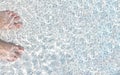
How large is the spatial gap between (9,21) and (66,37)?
30 cm

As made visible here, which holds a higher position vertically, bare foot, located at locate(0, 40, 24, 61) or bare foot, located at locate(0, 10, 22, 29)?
bare foot, located at locate(0, 10, 22, 29)

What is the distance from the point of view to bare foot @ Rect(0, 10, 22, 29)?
6.82 ft

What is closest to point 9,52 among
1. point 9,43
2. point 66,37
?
point 9,43

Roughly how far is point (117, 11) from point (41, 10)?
40cm

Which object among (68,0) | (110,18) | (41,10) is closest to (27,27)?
(41,10)

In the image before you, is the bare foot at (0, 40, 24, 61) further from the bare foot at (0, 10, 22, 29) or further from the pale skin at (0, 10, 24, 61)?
the bare foot at (0, 10, 22, 29)

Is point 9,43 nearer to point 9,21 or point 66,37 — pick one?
point 9,21

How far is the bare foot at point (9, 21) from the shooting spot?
208cm

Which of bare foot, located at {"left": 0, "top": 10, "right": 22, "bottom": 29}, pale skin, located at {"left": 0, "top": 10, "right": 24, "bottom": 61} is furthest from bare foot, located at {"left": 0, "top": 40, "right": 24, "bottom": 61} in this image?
bare foot, located at {"left": 0, "top": 10, "right": 22, "bottom": 29}

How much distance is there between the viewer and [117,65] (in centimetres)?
206

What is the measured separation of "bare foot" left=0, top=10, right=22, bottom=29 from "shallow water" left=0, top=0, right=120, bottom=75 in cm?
4

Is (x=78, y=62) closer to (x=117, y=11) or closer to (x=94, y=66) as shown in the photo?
(x=94, y=66)

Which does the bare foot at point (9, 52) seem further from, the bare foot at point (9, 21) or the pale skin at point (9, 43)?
the bare foot at point (9, 21)

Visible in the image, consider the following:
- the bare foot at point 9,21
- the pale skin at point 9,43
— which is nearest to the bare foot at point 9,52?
the pale skin at point 9,43
